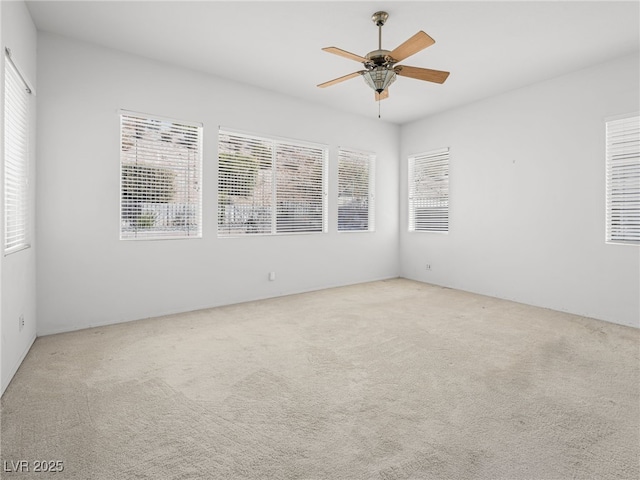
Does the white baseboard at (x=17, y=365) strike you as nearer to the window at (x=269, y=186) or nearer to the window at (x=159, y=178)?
the window at (x=159, y=178)

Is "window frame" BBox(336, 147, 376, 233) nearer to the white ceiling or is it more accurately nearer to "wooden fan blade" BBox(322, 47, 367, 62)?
Result: the white ceiling

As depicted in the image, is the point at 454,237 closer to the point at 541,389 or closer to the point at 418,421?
the point at 541,389

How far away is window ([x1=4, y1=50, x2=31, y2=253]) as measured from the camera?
2490mm

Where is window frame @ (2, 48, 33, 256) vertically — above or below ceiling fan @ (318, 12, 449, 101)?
below

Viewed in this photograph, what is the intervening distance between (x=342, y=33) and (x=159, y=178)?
8.37 feet

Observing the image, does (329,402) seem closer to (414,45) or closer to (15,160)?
(414,45)

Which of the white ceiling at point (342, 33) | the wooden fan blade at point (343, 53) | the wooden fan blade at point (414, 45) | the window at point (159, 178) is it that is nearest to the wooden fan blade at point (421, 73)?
the wooden fan blade at point (414, 45)

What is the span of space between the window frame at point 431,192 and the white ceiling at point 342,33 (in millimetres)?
1592

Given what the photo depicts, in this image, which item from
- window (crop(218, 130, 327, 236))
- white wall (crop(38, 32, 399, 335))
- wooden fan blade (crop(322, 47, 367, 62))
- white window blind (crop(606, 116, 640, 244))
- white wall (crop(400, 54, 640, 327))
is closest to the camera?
wooden fan blade (crop(322, 47, 367, 62))

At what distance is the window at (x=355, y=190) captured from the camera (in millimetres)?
5820

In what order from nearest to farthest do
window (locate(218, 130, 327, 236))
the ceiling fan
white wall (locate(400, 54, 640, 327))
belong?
the ceiling fan, white wall (locate(400, 54, 640, 327)), window (locate(218, 130, 327, 236))

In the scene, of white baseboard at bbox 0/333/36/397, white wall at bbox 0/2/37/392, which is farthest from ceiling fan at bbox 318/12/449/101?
white baseboard at bbox 0/333/36/397

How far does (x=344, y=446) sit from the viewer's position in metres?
1.75

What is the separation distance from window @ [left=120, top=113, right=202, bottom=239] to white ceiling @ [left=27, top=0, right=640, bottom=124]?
0.79 metres
